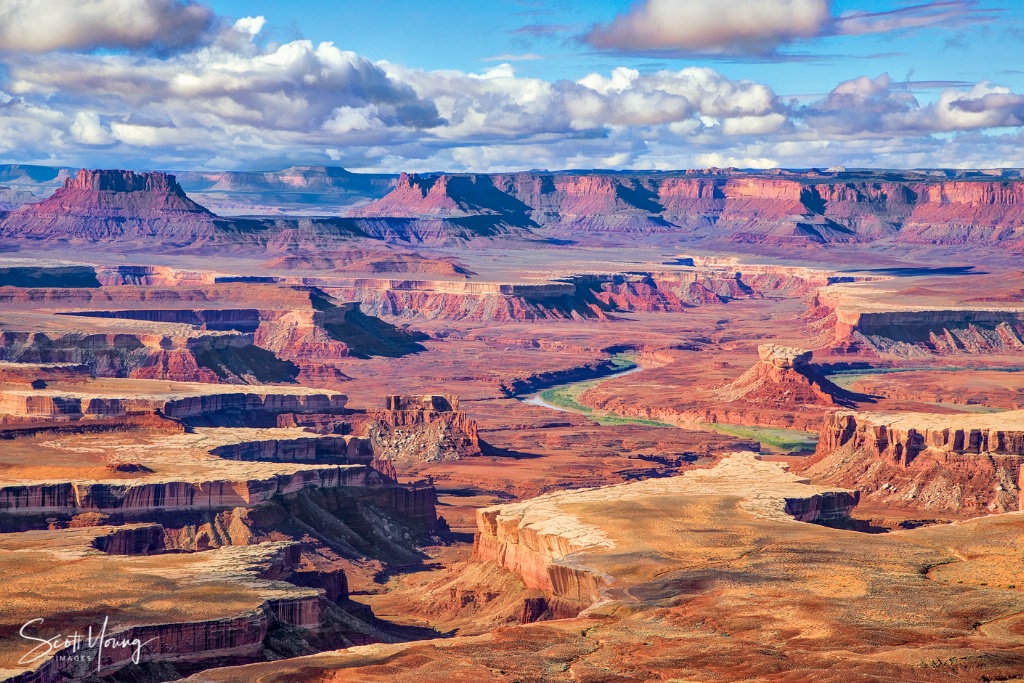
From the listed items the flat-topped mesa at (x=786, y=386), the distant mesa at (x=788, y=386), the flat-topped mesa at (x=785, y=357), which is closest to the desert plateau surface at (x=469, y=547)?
the flat-topped mesa at (x=786, y=386)

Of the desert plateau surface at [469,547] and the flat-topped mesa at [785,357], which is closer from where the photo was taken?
the desert plateau surface at [469,547]

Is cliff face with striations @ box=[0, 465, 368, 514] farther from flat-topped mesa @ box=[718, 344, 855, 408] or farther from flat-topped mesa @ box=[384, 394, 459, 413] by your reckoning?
flat-topped mesa @ box=[718, 344, 855, 408]

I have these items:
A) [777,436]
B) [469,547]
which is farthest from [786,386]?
[469,547]

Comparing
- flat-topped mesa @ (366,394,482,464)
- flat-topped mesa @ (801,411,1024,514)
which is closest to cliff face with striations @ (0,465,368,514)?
flat-topped mesa @ (366,394,482,464)

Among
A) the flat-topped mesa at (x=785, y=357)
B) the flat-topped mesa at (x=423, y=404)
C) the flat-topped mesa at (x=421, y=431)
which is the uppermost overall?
the flat-topped mesa at (x=785, y=357)

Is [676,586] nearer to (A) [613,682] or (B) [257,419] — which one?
(A) [613,682]

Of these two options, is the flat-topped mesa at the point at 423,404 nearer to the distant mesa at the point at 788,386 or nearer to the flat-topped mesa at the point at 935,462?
the flat-topped mesa at the point at 935,462

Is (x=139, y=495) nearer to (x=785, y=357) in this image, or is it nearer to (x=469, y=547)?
(x=469, y=547)
